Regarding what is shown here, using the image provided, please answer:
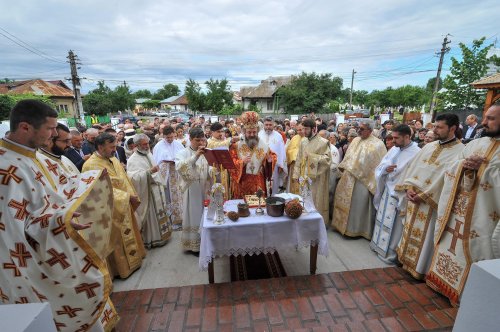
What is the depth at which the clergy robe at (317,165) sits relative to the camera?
5.34 m

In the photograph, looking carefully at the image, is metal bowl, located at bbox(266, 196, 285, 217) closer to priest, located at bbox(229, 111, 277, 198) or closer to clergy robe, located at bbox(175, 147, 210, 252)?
priest, located at bbox(229, 111, 277, 198)

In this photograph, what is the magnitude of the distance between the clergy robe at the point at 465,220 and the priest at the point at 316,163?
2.28m

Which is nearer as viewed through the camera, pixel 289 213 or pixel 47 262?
pixel 47 262

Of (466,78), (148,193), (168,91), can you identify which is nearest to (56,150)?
(148,193)

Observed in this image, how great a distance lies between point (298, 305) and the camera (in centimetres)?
298

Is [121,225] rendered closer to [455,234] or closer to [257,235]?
[257,235]

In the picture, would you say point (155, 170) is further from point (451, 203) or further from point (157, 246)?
point (451, 203)

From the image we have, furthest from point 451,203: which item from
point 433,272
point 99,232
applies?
point 99,232

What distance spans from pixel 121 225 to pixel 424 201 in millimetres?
4496

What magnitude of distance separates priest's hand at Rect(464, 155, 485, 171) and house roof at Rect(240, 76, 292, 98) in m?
42.4

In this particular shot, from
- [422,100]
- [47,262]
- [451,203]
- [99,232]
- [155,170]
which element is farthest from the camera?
[422,100]

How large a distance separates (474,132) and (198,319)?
11.4m

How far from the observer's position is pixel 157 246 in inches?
203

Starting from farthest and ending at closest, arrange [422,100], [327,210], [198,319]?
[422,100], [327,210], [198,319]
